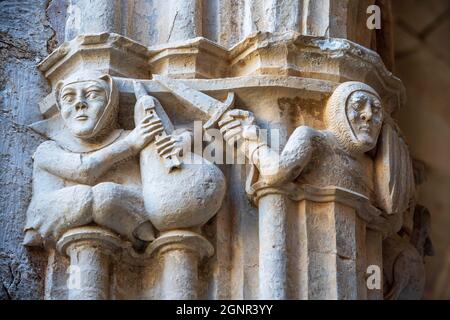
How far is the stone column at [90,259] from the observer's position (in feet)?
16.9

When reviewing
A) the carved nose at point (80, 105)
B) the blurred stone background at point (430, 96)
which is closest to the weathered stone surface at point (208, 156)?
the carved nose at point (80, 105)

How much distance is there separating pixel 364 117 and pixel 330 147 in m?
0.14

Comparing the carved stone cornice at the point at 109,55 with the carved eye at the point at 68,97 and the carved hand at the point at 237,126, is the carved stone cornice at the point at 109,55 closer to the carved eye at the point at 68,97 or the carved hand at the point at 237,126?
the carved eye at the point at 68,97

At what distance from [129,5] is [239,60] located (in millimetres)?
393

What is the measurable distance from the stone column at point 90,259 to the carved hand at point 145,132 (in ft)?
0.89

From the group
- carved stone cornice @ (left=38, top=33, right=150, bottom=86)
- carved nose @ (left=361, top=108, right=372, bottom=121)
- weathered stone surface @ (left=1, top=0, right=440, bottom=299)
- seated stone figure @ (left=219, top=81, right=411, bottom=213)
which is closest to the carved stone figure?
weathered stone surface @ (left=1, top=0, right=440, bottom=299)

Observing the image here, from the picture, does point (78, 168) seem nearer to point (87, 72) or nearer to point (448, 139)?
point (87, 72)

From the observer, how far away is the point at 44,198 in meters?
5.31

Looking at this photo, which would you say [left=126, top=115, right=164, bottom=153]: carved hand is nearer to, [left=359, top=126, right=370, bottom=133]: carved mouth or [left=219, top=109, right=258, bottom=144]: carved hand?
[left=219, top=109, right=258, bottom=144]: carved hand

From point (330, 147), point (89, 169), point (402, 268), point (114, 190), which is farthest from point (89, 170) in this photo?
point (402, 268)

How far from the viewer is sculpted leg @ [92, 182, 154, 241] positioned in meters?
5.20

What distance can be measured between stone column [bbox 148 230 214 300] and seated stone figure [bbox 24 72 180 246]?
6 centimetres

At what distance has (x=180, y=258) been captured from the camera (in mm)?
5199

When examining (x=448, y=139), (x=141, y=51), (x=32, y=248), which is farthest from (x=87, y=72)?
(x=448, y=139)
